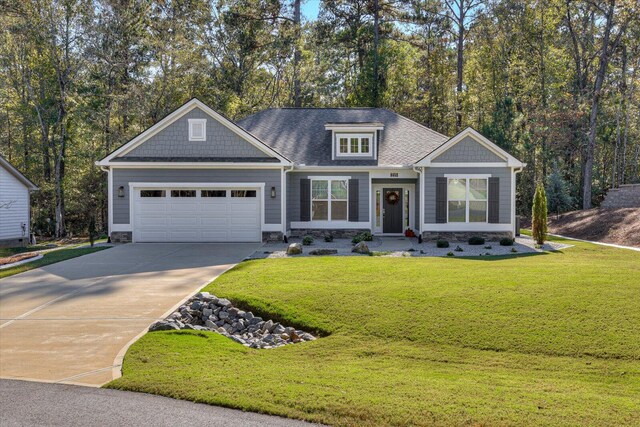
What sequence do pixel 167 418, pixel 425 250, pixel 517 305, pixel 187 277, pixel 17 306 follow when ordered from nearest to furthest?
pixel 167 418 < pixel 517 305 < pixel 17 306 < pixel 187 277 < pixel 425 250

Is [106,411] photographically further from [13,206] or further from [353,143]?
[13,206]

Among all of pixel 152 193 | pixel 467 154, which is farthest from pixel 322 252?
pixel 152 193

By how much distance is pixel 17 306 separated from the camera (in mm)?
8781

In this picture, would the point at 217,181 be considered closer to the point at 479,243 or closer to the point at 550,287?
the point at 479,243

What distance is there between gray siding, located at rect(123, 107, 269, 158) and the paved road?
13.9m

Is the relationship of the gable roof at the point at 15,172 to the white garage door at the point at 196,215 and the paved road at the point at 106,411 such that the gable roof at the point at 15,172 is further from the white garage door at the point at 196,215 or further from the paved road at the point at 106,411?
the paved road at the point at 106,411

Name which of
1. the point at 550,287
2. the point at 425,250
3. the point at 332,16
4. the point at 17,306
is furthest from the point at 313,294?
the point at 332,16

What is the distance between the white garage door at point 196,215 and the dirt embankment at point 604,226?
1379 cm

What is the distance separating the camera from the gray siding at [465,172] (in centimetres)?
1827

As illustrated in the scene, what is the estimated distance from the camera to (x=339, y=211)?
64.3 feet

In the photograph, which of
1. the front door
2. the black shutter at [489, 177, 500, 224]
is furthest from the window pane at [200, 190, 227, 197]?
the black shutter at [489, 177, 500, 224]

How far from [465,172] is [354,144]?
15.4ft

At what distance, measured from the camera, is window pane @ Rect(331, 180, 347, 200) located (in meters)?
19.6

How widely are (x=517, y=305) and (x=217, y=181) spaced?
12723 millimetres
